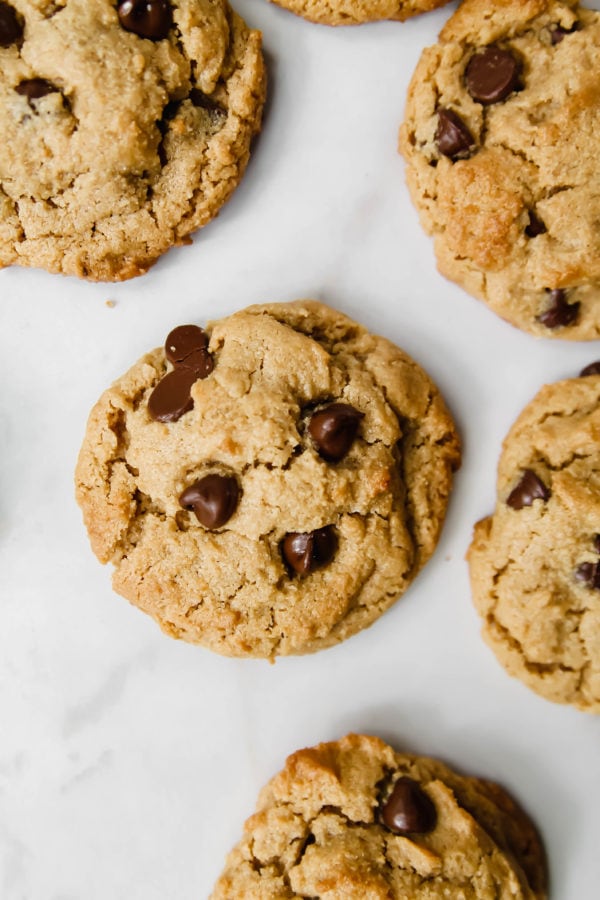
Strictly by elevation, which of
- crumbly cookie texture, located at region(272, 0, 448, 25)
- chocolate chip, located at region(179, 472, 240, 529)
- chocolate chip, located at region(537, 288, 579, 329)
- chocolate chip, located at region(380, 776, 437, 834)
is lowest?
chocolate chip, located at region(380, 776, 437, 834)

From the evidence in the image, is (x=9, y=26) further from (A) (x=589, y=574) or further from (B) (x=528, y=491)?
(A) (x=589, y=574)

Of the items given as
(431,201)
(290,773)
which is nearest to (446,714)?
(290,773)

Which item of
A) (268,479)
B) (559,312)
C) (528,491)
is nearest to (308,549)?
(268,479)

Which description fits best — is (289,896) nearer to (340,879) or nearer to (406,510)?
(340,879)

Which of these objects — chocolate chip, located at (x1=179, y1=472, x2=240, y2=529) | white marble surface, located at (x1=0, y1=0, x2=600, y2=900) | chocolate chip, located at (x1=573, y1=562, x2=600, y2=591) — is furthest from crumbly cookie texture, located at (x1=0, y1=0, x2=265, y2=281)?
chocolate chip, located at (x1=573, y1=562, x2=600, y2=591)

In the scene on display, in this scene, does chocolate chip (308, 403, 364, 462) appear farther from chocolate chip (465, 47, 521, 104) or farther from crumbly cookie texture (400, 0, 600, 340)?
chocolate chip (465, 47, 521, 104)
